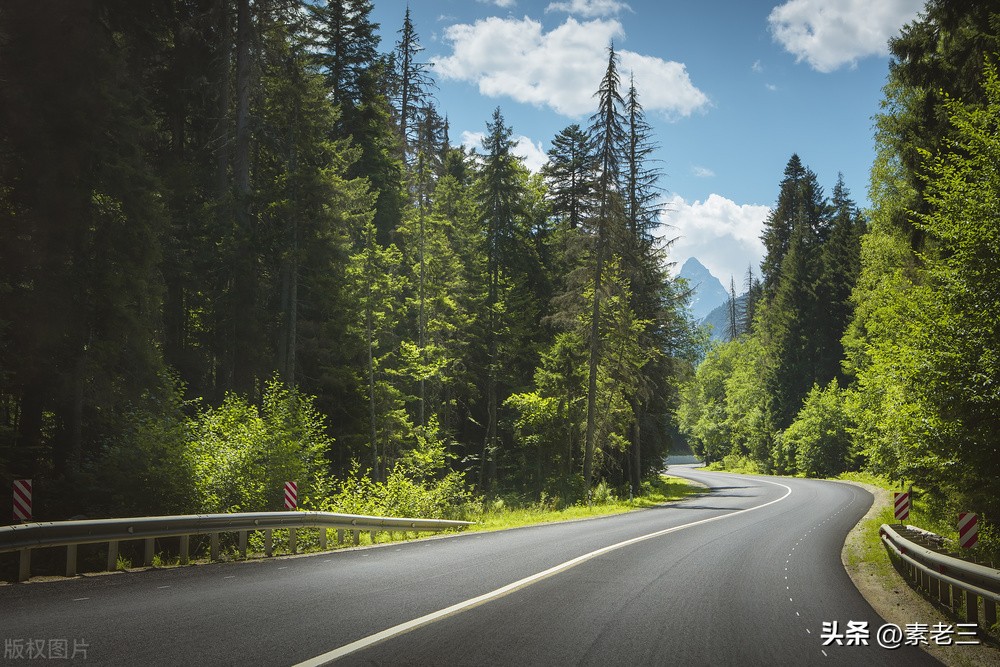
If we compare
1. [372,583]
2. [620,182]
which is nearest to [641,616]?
[372,583]

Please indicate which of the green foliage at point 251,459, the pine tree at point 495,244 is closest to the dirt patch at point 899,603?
the green foliage at point 251,459

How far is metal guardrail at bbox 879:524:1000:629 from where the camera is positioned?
6270 mm

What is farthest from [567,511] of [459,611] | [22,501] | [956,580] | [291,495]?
[459,611]

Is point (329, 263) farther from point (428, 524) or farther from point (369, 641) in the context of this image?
point (369, 641)

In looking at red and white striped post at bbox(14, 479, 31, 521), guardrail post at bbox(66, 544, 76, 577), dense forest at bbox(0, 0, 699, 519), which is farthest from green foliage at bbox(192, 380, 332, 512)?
guardrail post at bbox(66, 544, 76, 577)

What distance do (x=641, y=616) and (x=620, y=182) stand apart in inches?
1061

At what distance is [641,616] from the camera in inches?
256

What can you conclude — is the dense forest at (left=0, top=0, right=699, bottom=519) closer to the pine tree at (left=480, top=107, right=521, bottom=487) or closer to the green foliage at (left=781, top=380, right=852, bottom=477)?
the pine tree at (left=480, top=107, right=521, bottom=487)

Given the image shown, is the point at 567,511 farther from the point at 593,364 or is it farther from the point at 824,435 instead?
the point at 824,435

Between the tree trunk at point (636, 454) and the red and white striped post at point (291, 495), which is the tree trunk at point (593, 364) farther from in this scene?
the red and white striped post at point (291, 495)

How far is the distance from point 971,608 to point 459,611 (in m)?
5.70

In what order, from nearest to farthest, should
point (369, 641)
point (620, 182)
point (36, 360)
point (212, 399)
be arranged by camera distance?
point (369, 641)
point (36, 360)
point (212, 399)
point (620, 182)

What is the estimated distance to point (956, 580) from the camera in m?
7.04

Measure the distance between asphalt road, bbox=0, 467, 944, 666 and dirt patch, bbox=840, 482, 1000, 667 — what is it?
30 centimetres
